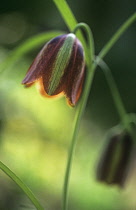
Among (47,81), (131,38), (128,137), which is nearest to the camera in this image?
(47,81)

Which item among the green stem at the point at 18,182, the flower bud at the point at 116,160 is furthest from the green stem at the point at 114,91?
the green stem at the point at 18,182

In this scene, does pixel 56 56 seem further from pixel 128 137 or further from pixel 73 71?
pixel 128 137

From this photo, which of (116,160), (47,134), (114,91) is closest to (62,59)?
(114,91)

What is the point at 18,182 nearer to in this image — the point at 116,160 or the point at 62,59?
the point at 62,59

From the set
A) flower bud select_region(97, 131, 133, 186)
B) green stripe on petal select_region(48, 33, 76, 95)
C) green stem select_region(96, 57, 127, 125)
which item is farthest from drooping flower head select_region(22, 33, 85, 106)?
flower bud select_region(97, 131, 133, 186)

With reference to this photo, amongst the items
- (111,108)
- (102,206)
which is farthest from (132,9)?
(102,206)
